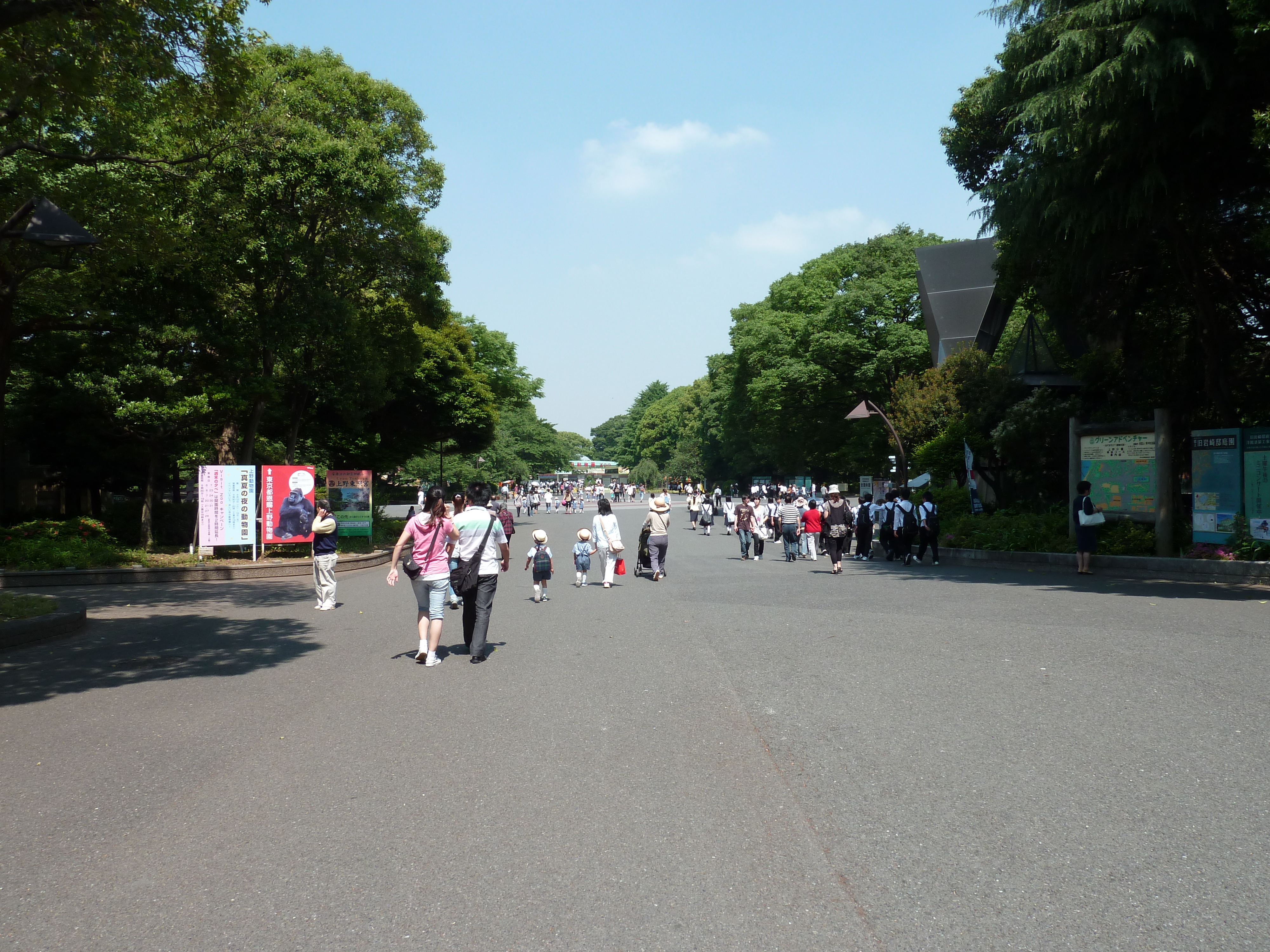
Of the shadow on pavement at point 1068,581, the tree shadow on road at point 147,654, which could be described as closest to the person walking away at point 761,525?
the shadow on pavement at point 1068,581

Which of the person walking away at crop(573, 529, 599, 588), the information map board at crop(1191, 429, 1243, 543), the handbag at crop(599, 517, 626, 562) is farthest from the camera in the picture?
the person walking away at crop(573, 529, 599, 588)

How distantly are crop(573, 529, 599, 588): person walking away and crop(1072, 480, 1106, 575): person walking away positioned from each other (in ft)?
27.2

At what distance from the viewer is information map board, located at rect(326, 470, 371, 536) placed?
80.8ft

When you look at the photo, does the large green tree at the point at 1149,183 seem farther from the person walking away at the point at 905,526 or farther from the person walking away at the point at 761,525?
the person walking away at the point at 761,525

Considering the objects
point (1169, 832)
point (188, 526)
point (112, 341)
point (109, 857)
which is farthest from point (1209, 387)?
point (188, 526)

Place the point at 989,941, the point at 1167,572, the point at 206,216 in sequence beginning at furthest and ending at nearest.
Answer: the point at 206,216 → the point at 1167,572 → the point at 989,941

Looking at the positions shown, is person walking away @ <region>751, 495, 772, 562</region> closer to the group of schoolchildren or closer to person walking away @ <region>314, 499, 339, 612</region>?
the group of schoolchildren

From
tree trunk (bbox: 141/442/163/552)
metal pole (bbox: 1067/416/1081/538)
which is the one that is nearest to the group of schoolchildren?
metal pole (bbox: 1067/416/1081/538)

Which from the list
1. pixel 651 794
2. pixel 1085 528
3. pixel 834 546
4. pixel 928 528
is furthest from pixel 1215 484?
pixel 651 794

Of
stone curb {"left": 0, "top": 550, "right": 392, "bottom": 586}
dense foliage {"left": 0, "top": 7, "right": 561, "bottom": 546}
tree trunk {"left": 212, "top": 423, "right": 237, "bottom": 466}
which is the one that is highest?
dense foliage {"left": 0, "top": 7, "right": 561, "bottom": 546}

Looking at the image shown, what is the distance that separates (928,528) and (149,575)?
15.4 m

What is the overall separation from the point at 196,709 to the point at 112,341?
16374 millimetres

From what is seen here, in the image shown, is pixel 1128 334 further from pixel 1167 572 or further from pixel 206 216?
pixel 206 216

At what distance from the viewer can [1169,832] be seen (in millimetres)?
4398
